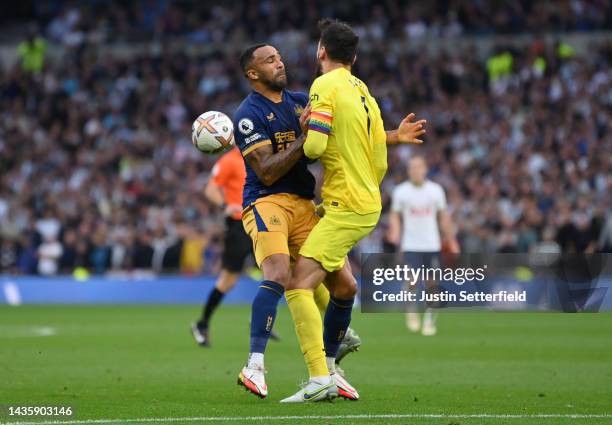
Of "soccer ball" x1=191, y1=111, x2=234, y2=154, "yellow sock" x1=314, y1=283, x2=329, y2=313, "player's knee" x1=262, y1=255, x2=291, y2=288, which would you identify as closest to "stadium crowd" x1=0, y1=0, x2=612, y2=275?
"yellow sock" x1=314, y1=283, x2=329, y2=313

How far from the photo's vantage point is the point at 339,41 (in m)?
8.45

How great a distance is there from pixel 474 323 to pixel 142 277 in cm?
925

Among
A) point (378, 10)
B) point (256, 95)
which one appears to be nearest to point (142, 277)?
point (378, 10)

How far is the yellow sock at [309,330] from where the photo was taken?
8188 mm

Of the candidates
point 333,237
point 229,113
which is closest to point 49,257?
point 229,113

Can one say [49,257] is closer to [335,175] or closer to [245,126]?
[245,126]

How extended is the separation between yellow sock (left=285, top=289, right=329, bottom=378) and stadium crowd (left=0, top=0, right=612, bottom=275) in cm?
1520

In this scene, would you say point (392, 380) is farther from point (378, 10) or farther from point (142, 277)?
point (378, 10)

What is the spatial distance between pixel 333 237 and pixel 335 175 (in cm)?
45

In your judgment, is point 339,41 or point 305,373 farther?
point 305,373

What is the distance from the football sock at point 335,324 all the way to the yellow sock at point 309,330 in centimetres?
47

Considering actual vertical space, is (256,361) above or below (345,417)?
above

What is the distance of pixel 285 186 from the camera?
8633 millimetres

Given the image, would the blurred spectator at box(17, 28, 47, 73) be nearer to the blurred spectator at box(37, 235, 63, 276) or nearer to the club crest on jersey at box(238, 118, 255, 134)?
the blurred spectator at box(37, 235, 63, 276)
